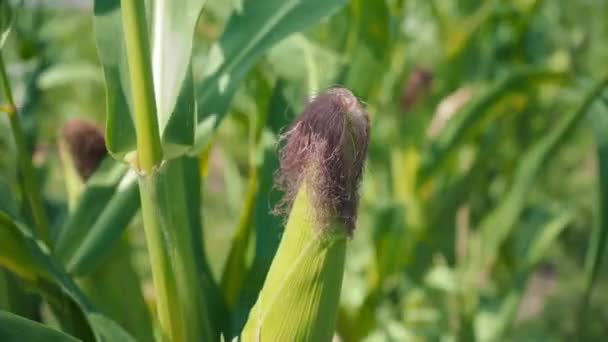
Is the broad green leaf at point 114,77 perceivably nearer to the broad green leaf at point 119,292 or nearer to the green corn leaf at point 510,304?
the broad green leaf at point 119,292

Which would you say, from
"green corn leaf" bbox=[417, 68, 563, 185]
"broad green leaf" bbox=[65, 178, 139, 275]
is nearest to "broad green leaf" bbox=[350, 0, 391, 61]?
"green corn leaf" bbox=[417, 68, 563, 185]

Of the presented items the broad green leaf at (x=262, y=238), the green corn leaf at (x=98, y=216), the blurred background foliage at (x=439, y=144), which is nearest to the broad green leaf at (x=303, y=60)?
the blurred background foliage at (x=439, y=144)

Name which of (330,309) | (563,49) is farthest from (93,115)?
(330,309)

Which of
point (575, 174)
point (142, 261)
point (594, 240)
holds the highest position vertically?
point (575, 174)

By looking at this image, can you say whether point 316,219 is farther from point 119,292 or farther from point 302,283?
point 119,292

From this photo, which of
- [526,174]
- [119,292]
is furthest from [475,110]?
[119,292]

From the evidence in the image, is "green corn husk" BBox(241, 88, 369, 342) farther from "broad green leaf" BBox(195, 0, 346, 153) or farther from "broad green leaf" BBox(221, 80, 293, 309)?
"broad green leaf" BBox(221, 80, 293, 309)

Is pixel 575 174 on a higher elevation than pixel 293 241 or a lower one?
higher

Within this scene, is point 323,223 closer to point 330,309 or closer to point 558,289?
point 330,309
